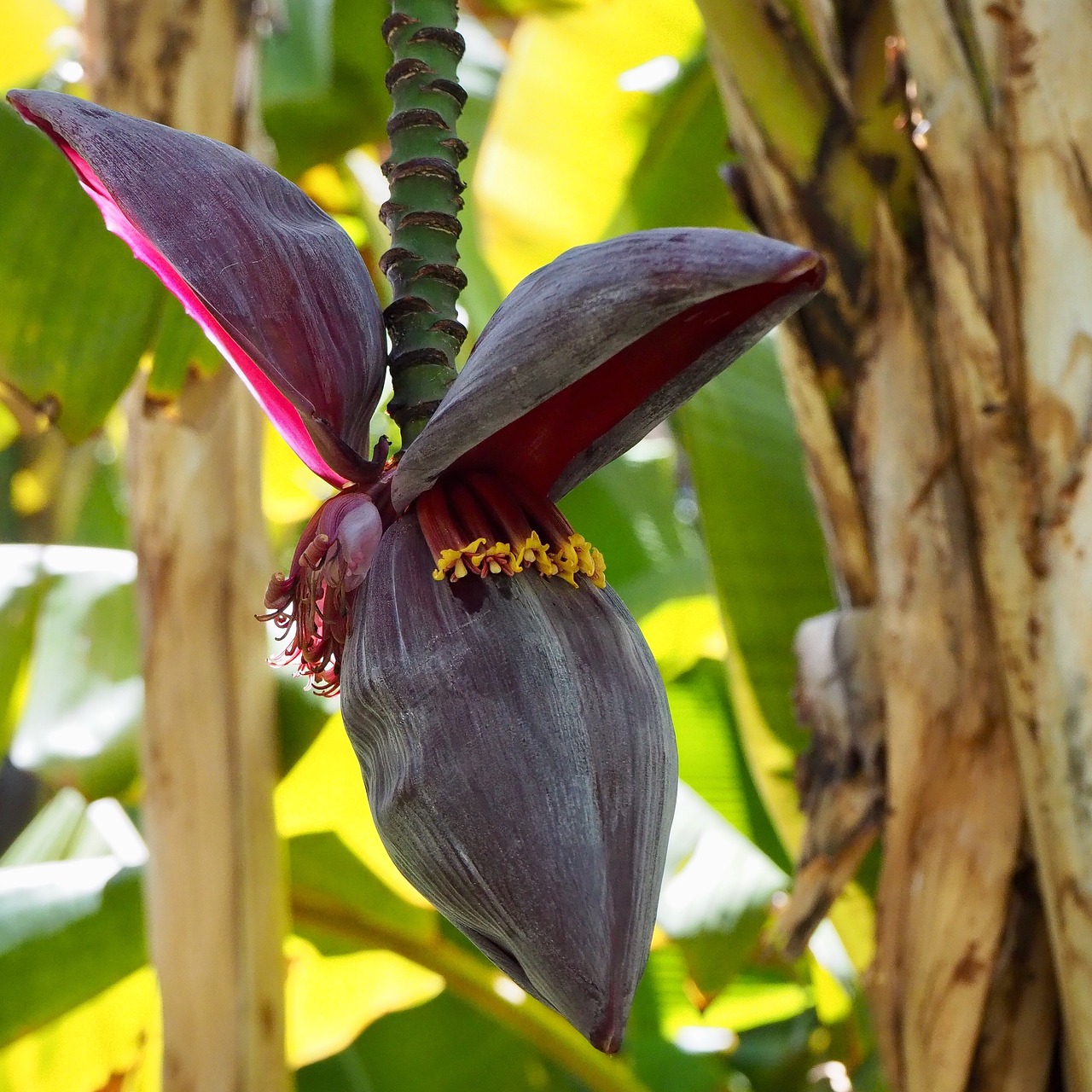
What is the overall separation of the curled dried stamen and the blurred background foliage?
0.35 metres

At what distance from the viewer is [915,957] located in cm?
61

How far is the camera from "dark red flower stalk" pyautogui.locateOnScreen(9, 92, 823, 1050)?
9.7 inches

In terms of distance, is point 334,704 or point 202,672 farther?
point 334,704

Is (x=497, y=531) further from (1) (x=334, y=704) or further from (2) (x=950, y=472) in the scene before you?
(1) (x=334, y=704)

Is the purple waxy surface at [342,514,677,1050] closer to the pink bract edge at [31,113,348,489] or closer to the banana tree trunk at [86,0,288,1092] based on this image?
the pink bract edge at [31,113,348,489]

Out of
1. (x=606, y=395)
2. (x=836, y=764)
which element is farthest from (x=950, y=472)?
(x=606, y=395)

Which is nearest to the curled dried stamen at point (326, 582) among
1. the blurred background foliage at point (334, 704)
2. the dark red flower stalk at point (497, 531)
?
the dark red flower stalk at point (497, 531)

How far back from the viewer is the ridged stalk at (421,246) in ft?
0.98

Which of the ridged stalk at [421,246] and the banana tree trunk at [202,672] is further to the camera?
the banana tree trunk at [202,672]

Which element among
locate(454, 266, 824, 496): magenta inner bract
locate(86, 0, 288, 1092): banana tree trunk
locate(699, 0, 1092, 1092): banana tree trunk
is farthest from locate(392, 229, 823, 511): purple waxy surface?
locate(86, 0, 288, 1092): banana tree trunk

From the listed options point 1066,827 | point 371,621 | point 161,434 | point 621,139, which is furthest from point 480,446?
point 621,139

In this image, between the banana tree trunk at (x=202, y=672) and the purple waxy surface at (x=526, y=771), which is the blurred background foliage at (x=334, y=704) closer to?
the banana tree trunk at (x=202, y=672)

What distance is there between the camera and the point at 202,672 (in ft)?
2.54

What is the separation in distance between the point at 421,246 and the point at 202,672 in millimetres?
536
